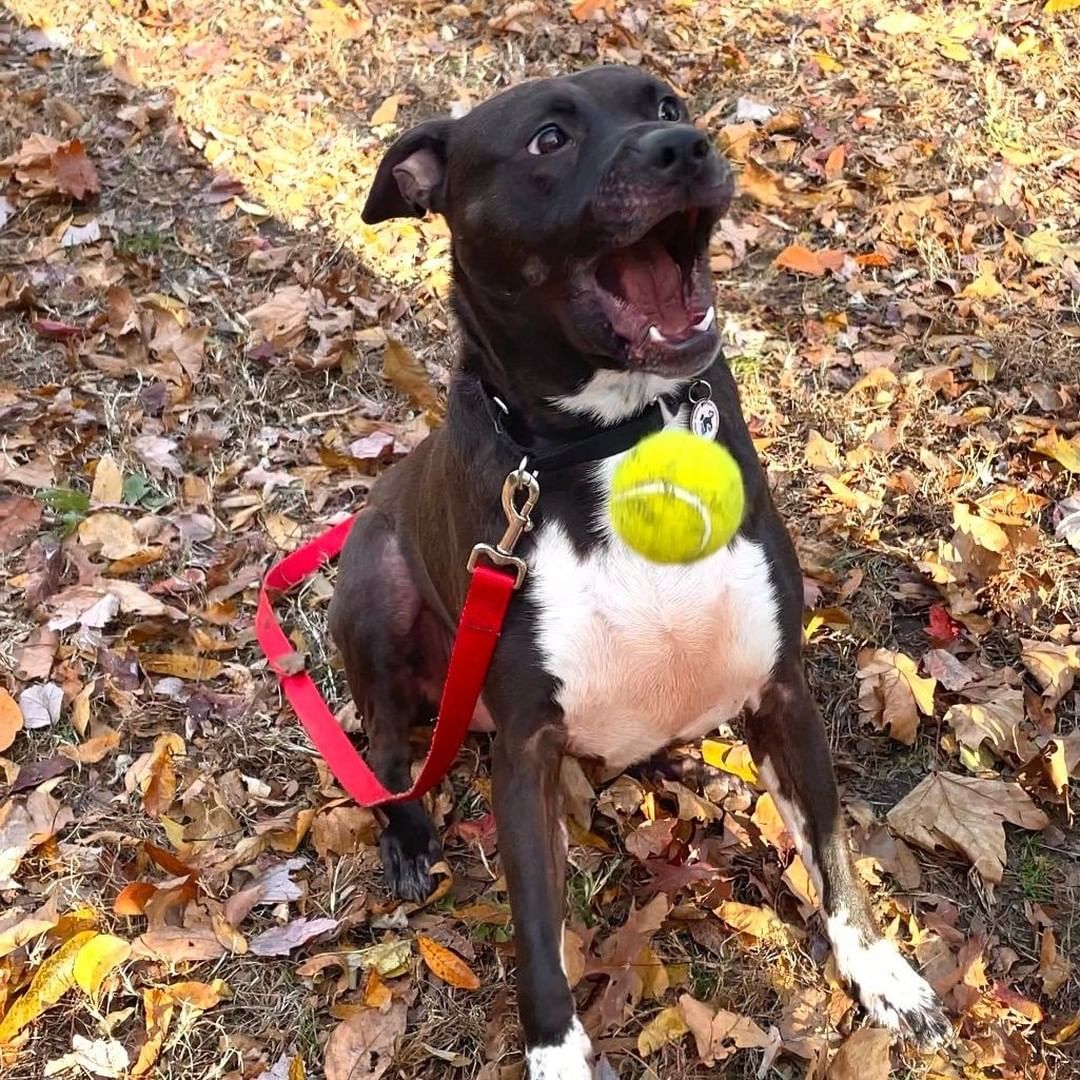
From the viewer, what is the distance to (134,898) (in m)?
3.13

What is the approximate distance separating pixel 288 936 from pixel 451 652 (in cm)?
84

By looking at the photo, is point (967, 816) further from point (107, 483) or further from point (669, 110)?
point (107, 483)

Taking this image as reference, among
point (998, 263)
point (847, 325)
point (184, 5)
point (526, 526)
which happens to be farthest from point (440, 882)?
point (184, 5)

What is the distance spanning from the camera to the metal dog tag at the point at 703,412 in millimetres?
2676

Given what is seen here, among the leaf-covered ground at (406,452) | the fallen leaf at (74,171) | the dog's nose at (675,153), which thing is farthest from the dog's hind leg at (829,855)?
the fallen leaf at (74,171)

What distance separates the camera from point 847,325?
4953 mm

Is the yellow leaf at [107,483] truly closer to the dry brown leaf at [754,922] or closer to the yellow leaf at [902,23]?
the dry brown leaf at [754,922]

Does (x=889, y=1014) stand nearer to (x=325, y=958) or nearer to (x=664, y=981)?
(x=664, y=981)

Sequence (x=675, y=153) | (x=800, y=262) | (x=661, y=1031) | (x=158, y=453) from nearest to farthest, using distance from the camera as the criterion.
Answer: (x=675, y=153)
(x=661, y=1031)
(x=158, y=453)
(x=800, y=262)

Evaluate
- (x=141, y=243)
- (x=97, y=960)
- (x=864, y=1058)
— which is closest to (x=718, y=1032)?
(x=864, y=1058)

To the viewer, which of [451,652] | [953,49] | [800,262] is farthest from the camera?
[953,49]

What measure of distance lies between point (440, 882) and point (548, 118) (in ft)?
6.47

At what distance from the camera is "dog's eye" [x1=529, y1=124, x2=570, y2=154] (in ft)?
8.77

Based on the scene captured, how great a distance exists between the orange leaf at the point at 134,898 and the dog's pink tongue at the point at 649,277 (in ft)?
6.37
